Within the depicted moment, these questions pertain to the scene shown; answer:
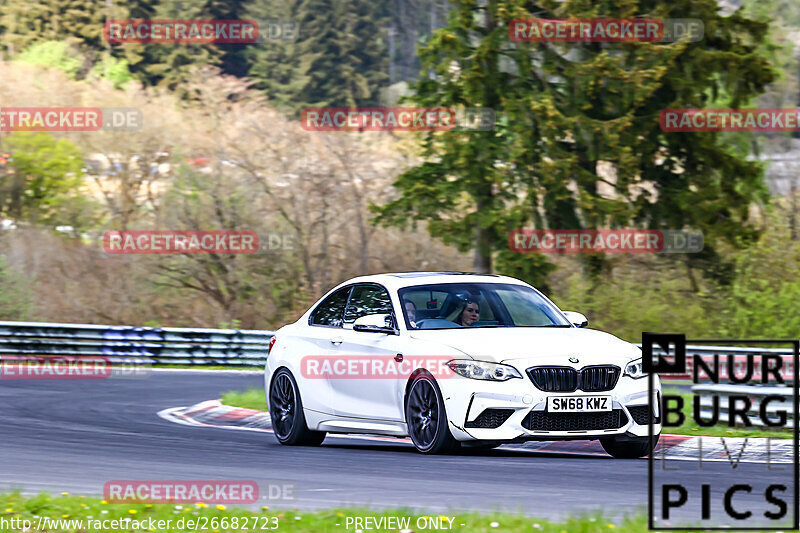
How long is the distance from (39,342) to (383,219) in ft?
28.3

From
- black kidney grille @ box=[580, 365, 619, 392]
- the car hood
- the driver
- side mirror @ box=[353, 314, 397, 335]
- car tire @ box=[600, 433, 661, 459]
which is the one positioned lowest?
car tire @ box=[600, 433, 661, 459]

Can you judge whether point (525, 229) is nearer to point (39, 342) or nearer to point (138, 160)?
point (39, 342)

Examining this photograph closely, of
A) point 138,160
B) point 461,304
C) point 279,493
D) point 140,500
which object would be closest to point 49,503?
point 140,500

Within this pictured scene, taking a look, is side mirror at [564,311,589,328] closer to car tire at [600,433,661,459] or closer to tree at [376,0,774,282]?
car tire at [600,433,661,459]

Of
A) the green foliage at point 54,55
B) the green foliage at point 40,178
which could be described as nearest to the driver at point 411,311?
the green foliage at point 40,178

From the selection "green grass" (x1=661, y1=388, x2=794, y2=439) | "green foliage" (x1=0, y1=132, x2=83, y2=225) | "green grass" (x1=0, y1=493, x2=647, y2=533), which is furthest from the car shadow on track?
"green foliage" (x1=0, y1=132, x2=83, y2=225)

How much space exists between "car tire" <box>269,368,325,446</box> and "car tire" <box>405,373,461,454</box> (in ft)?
6.15

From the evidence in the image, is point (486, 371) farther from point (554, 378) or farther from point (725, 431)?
point (725, 431)

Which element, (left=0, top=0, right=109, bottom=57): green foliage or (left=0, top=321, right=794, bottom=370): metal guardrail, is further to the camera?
(left=0, top=0, right=109, bottom=57): green foliage

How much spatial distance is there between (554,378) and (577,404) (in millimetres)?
280

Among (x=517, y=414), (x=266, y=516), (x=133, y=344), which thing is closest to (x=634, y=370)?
(x=517, y=414)

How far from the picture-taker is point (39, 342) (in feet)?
95.0

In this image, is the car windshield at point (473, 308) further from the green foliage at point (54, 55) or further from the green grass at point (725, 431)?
the green foliage at point (54, 55)

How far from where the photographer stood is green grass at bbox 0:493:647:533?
7574mm
